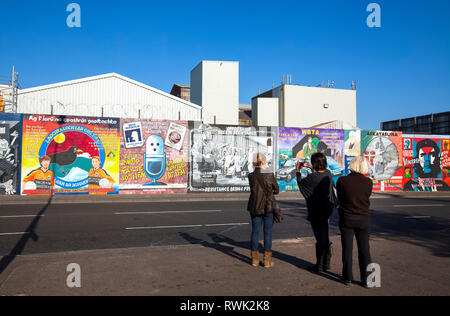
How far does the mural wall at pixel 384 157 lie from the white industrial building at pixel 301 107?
17946 millimetres

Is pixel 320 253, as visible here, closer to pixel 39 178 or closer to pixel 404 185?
pixel 39 178

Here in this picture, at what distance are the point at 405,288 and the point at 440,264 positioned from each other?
1578 millimetres

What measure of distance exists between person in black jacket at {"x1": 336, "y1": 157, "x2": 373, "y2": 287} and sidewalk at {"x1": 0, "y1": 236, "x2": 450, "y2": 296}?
311 millimetres

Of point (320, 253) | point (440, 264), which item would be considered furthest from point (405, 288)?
point (440, 264)

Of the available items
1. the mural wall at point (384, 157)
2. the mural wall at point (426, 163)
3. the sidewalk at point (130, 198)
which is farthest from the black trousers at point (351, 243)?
the mural wall at point (426, 163)

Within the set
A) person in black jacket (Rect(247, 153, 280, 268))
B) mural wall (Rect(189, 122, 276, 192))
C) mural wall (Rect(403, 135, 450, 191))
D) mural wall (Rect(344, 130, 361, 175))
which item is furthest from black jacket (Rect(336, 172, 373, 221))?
mural wall (Rect(403, 135, 450, 191))

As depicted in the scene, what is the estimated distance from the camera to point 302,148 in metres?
22.0

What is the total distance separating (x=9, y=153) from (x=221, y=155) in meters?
10.5

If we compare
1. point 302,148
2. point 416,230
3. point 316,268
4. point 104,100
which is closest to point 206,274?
point 316,268

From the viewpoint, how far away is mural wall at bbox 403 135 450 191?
2431 centimetres

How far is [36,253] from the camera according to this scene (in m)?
6.33

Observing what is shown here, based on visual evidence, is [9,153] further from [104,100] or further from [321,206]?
[321,206]

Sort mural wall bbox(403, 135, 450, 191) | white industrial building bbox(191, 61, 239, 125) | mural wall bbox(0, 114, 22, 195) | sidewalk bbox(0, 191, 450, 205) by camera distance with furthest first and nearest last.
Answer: white industrial building bbox(191, 61, 239, 125) → mural wall bbox(403, 135, 450, 191) → mural wall bbox(0, 114, 22, 195) → sidewalk bbox(0, 191, 450, 205)

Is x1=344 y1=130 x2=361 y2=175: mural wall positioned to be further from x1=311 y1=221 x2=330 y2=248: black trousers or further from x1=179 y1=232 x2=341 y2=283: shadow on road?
x1=311 y1=221 x2=330 y2=248: black trousers
